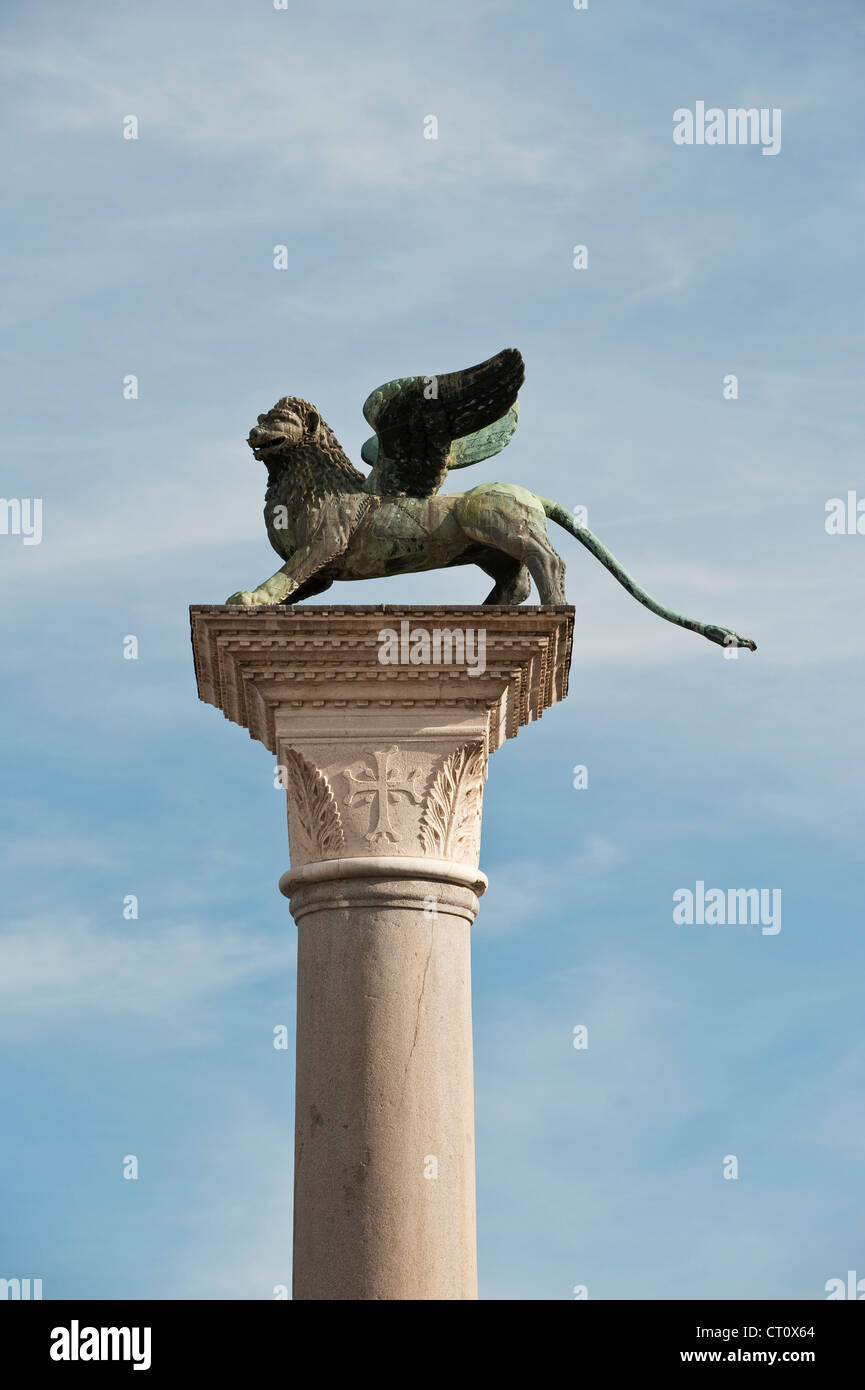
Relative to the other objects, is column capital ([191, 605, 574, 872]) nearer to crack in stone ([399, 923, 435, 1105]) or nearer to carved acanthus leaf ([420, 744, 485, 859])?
carved acanthus leaf ([420, 744, 485, 859])

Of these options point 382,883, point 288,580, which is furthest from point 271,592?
point 382,883

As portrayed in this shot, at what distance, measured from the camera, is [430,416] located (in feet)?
46.3

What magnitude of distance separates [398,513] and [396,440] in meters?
0.52

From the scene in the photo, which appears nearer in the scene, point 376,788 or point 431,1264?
point 431,1264

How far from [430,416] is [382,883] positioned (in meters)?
3.38

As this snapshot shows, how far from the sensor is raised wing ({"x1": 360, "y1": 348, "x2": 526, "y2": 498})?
13961 mm

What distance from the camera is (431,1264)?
12.2 metres

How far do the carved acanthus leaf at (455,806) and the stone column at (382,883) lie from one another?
1 centimetres

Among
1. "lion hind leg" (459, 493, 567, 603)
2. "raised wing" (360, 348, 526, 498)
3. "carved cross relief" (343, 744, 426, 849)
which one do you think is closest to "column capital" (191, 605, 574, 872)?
"carved cross relief" (343, 744, 426, 849)

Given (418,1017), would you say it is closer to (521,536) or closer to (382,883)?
(382,883)

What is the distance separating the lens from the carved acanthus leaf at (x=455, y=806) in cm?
1320
